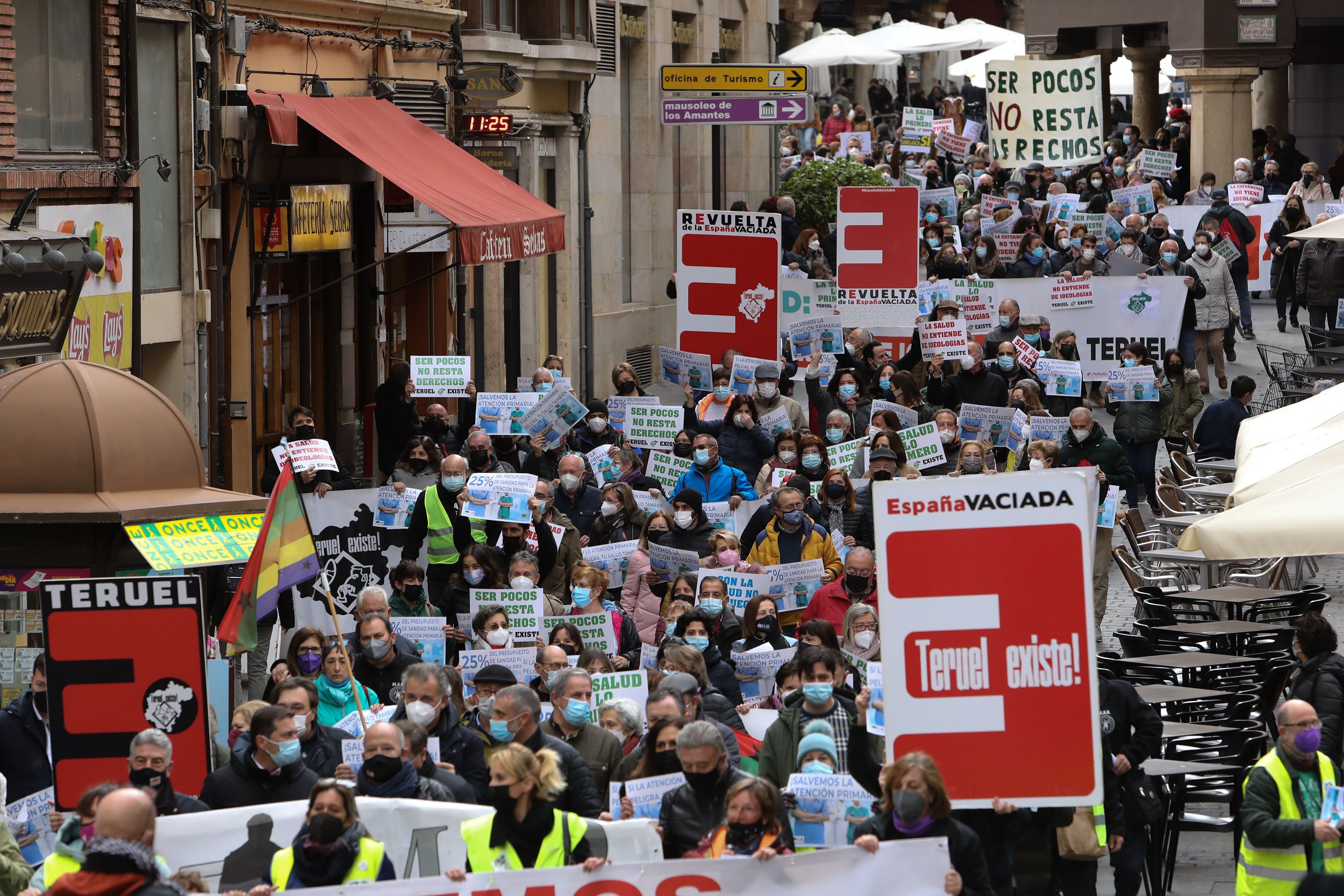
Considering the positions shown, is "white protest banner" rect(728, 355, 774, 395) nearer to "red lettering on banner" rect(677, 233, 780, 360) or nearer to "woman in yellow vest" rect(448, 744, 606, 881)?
"red lettering on banner" rect(677, 233, 780, 360)

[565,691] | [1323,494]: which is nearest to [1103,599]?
[1323,494]

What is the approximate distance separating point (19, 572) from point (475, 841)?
3.76 meters

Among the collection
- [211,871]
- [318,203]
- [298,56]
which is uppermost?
[298,56]

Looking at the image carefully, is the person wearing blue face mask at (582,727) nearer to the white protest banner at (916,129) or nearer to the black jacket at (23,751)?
the black jacket at (23,751)

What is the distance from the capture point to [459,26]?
2389cm

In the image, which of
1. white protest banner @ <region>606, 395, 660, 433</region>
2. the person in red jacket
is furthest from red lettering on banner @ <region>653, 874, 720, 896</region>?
white protest banner @ <region>606, 395, 660, 433</region>

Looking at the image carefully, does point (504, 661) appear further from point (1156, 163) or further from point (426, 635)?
point (1156, 163)

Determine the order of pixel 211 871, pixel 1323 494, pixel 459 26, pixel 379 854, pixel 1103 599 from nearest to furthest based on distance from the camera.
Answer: pixel 379 854, pixel 211 871, pixel 1323 494, pixel 1103 599, pixel 459 26

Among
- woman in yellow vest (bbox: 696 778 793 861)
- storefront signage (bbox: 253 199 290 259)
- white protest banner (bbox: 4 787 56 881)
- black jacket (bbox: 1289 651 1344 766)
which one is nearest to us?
woman in yellow vest (bbox: 696 778 793 861)

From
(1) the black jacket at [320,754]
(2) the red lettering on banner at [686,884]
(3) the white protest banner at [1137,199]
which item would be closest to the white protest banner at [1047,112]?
(3) the white protest banner at [1137,199]

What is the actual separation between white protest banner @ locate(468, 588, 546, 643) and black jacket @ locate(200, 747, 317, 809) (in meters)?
3.53

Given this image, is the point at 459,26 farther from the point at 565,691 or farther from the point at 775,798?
the point at 775,798

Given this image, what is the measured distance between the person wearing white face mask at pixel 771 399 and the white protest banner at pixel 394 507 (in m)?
3.90

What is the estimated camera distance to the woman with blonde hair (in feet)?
26.7
